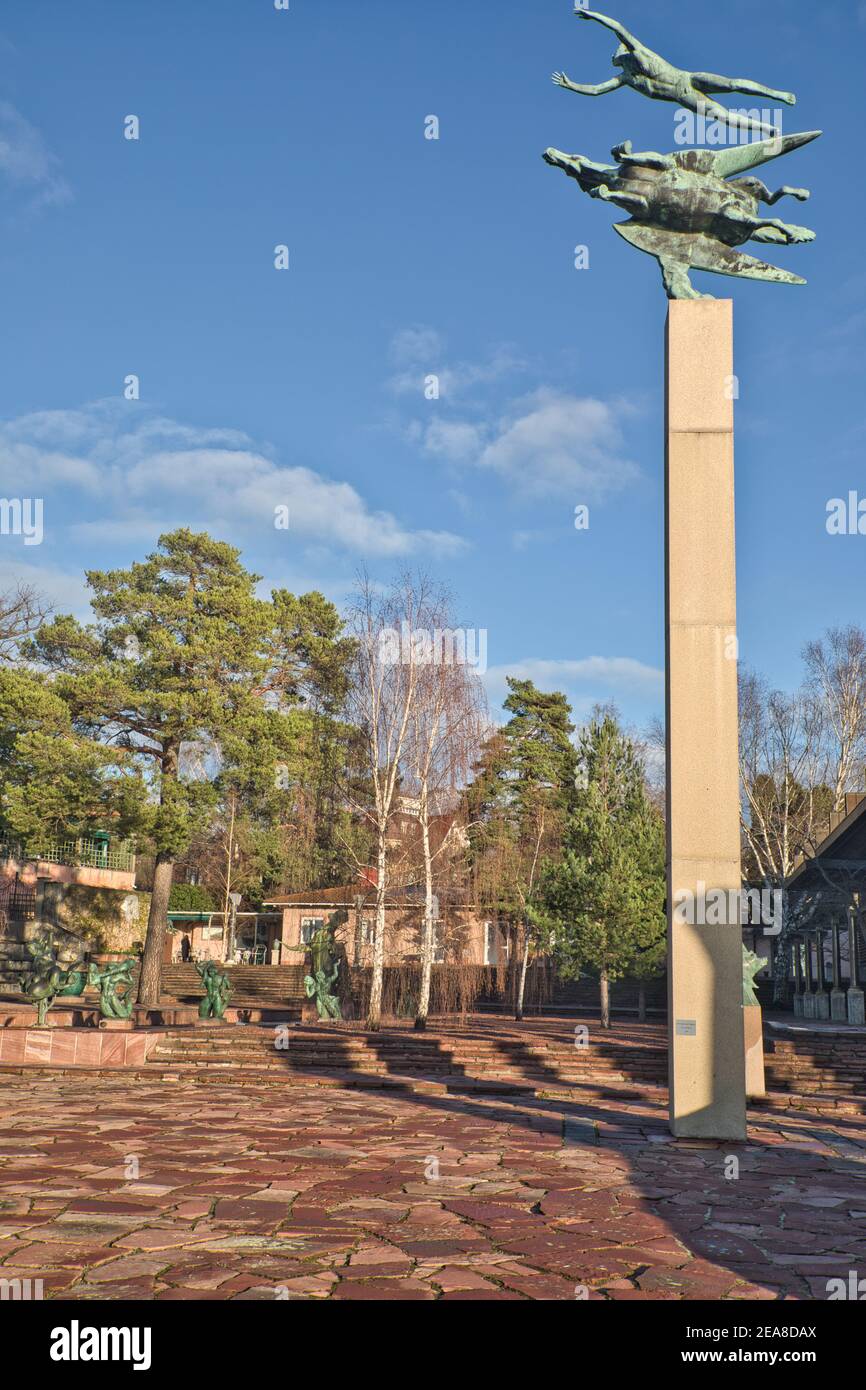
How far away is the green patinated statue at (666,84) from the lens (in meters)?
11.9

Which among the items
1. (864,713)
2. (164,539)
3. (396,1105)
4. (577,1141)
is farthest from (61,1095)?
(864,713)

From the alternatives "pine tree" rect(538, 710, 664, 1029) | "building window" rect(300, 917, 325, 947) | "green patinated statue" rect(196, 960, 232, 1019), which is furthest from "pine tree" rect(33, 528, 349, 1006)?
"building window" rect(300, 917, 325, 947)

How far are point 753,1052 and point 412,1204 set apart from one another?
313 inches

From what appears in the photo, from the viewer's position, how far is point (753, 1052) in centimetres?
1391

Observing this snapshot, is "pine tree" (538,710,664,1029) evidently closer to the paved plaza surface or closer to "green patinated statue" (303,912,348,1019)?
"green patinated statue" (303,912,348,1019)

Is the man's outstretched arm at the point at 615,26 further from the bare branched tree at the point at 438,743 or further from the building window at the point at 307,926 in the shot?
the building window at the point at 307,926

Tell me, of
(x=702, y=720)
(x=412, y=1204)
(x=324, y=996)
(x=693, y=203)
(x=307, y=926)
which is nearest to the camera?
(x=412, y=1204)

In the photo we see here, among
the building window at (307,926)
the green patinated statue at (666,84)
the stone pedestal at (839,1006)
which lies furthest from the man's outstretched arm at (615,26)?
the building window at (307,926)

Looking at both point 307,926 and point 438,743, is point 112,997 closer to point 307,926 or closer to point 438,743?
point 438,743

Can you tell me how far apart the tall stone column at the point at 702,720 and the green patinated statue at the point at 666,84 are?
220 cm

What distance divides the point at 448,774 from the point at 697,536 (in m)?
13.0

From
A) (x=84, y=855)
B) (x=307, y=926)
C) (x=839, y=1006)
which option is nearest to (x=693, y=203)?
(x=839, y=1006)

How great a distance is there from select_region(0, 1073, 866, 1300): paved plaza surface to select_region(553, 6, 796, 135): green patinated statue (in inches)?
438
